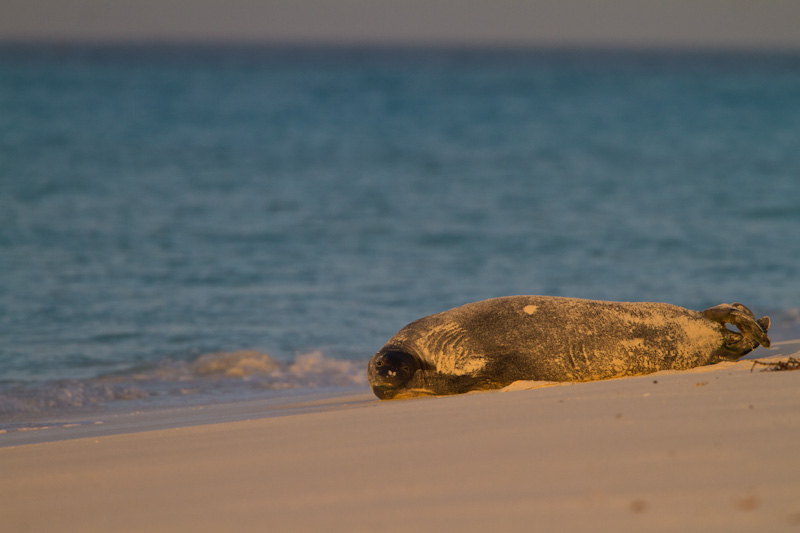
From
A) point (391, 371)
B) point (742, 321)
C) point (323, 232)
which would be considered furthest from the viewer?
point (323, 232)

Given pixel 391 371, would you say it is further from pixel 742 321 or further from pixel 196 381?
pixel 196 381

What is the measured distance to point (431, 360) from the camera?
14.9ft

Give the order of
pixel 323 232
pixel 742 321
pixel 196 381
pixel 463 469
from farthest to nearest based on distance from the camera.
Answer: pixel 323 232
pixel 196 381
pixel 742 321
pixel 463 469

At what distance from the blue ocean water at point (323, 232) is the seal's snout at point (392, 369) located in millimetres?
1374

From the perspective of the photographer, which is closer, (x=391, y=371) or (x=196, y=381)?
(x=391, y=371)

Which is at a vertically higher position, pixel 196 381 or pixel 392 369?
pixel 392 369

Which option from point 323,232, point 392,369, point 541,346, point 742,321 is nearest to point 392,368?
point 392,369

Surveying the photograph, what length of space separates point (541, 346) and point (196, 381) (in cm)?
260

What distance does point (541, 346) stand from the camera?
4473 mm

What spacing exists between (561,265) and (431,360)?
5889 mm

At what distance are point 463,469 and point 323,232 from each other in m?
9.75

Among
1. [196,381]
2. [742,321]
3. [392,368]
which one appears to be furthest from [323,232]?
[742,321]

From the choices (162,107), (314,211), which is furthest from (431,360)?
(162,107)

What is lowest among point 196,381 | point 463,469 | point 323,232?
point 196,381
